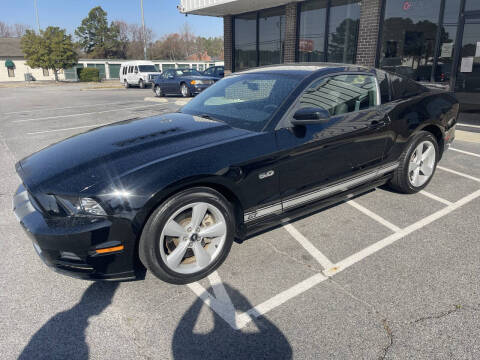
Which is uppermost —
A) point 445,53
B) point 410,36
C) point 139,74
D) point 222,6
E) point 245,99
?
point 222,6

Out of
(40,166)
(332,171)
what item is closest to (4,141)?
(40,166)

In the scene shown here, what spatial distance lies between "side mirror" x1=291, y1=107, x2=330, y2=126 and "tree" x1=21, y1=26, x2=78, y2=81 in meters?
47.5

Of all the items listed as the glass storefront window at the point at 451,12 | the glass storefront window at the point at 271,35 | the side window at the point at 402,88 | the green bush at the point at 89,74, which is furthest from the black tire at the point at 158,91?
the green bush at the point at 89,74

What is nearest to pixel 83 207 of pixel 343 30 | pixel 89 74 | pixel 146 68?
pixel 343 30

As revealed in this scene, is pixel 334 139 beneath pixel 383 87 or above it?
beneath

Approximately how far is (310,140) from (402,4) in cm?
905

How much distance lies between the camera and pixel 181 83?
56.6ft

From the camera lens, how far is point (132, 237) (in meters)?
2.46

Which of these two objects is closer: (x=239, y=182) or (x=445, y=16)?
(x=239, y=182)

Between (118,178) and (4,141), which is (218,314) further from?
(4,141)

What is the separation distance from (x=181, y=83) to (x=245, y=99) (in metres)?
14.4

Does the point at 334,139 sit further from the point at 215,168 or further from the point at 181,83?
the point at 181,83

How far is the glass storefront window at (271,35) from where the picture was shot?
14.1 metres

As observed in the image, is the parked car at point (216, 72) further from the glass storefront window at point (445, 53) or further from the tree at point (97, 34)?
the tree at point (97, 34)
